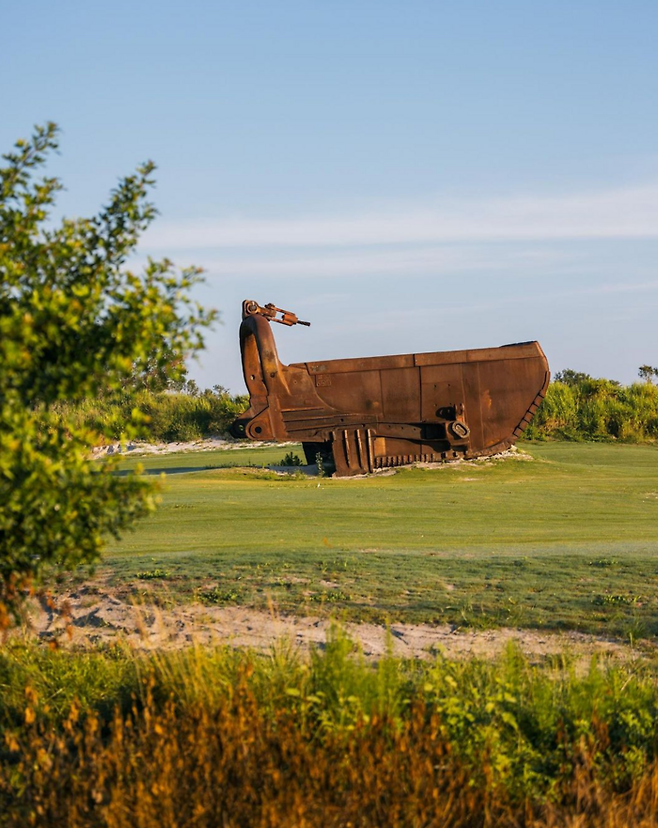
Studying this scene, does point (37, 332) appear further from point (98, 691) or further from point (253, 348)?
point (253, 348)

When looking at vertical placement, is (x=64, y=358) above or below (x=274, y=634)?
above

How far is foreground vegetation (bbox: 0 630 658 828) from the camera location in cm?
545

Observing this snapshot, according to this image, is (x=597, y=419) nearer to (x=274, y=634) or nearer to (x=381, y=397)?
(x=381, y=397)

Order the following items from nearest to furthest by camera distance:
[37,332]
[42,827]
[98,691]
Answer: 1. [37,332]
2. [42,827]
3. [98,691]

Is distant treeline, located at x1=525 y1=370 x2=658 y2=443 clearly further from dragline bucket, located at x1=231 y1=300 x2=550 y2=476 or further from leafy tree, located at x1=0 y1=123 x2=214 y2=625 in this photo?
leafy tree, located at x1=0 y1=123 x2=214 y2=625

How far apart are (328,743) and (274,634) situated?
2.45 m

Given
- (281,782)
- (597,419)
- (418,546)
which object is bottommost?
(281,782)

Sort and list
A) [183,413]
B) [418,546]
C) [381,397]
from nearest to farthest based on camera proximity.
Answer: [418,546]
[381,397]
[183,413]

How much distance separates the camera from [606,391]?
3406cm

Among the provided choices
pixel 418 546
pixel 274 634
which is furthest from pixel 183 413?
pixel 274 634

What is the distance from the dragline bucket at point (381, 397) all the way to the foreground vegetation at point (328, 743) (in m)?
15.4

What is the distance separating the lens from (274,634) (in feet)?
27.4

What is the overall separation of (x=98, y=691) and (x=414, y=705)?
219 cm

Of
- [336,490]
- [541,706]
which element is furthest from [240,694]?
[336,490]
